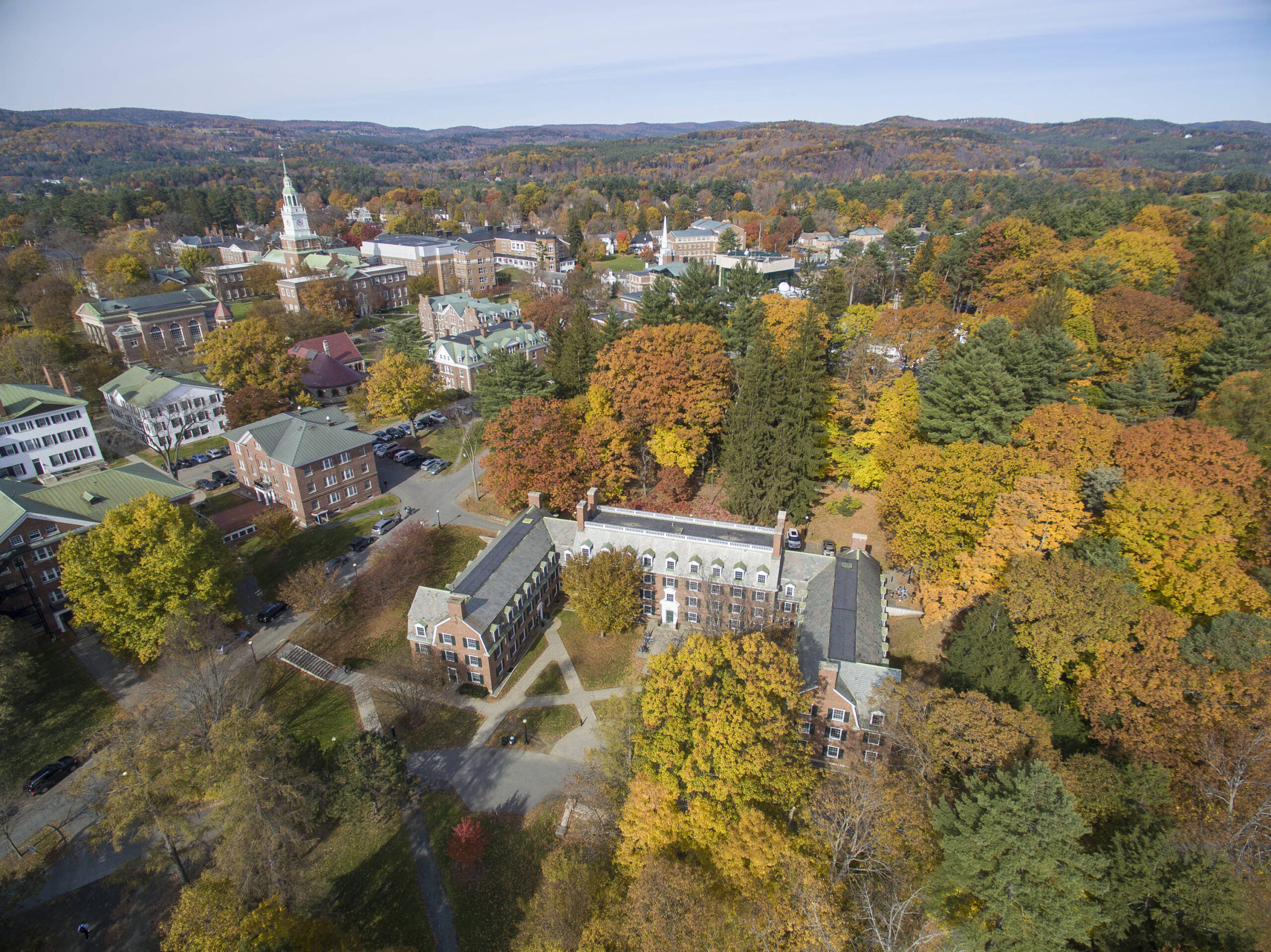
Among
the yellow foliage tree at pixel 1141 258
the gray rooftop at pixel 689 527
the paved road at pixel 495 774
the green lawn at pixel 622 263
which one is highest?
the yellow foliage tree at pixel 1141 258

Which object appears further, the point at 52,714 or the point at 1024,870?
the point at 52,714

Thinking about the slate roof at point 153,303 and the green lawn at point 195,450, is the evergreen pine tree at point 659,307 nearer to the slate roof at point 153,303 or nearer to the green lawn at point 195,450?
the green lawn at point 195,450

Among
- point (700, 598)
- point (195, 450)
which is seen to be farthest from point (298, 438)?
point (700, 598)

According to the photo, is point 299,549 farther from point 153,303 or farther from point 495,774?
point 153,303

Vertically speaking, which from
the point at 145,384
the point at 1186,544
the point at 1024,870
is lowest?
the point at 1024,870

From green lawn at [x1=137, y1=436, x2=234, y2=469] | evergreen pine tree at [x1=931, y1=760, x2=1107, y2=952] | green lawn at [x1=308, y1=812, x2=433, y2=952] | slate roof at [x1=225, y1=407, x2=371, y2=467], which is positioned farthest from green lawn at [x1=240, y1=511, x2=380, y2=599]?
evergreen pine tree at [x1=931, y1=760, x2=1107, y2=952]

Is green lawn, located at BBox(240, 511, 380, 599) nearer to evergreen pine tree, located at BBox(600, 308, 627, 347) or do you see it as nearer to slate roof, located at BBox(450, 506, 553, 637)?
slate roof, located at BBox(450, 506, 553, 637)

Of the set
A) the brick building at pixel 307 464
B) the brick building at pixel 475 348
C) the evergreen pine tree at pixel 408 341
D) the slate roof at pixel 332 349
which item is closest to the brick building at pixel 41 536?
the brick building at pixel 307 464
